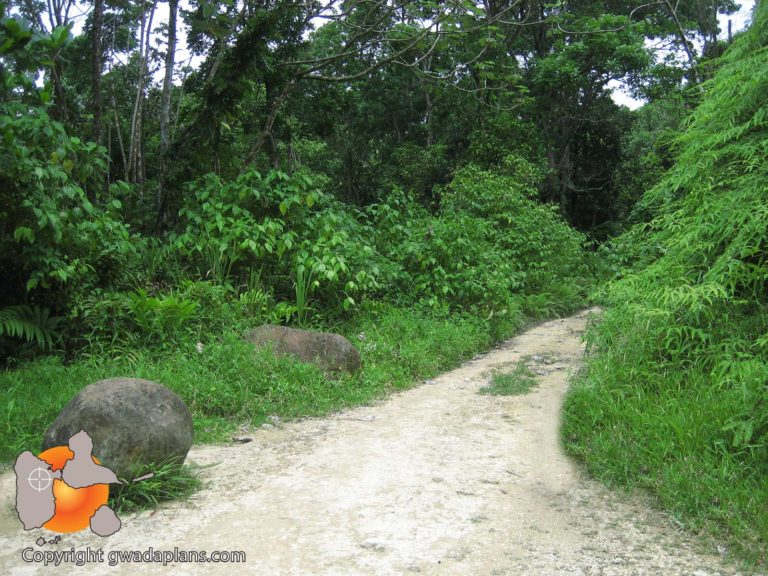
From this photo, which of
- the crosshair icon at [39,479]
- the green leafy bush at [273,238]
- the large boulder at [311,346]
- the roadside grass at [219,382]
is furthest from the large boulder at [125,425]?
the green leafy bush at [273,238]

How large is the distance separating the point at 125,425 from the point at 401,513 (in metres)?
1.59

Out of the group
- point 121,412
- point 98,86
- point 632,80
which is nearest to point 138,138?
point 98,86

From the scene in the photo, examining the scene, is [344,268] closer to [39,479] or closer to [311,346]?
[311,346]

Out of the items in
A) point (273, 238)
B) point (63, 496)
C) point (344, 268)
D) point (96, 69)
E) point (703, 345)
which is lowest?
point (63, 496)

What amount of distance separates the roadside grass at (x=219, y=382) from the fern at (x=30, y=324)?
261 millimetres

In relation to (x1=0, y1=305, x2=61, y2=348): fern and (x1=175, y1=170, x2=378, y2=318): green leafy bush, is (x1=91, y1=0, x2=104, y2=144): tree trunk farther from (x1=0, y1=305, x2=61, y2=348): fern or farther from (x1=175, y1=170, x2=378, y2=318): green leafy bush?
(x1=0, y1=305, x2=61, y2=348): fern

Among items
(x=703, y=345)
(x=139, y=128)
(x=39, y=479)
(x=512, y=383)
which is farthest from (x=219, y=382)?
(x=139, y=128)

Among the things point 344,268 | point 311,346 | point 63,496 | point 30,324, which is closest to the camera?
point 63,496

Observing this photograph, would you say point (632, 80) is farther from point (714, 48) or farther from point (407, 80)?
point (407, 80)

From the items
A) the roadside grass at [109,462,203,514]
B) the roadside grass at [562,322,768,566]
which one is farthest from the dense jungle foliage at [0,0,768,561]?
the roadside grass at [109,462,203,514]

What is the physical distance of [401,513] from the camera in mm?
3623

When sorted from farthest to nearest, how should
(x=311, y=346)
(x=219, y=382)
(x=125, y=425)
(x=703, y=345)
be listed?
(x=311, y=346) < (x=219, y=382) < (x=703, y=345) < (x=125, y=425)

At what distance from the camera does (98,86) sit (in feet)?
28.8

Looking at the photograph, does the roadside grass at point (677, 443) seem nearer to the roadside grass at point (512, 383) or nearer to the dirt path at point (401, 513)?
the dirt path at point (401, 513)
